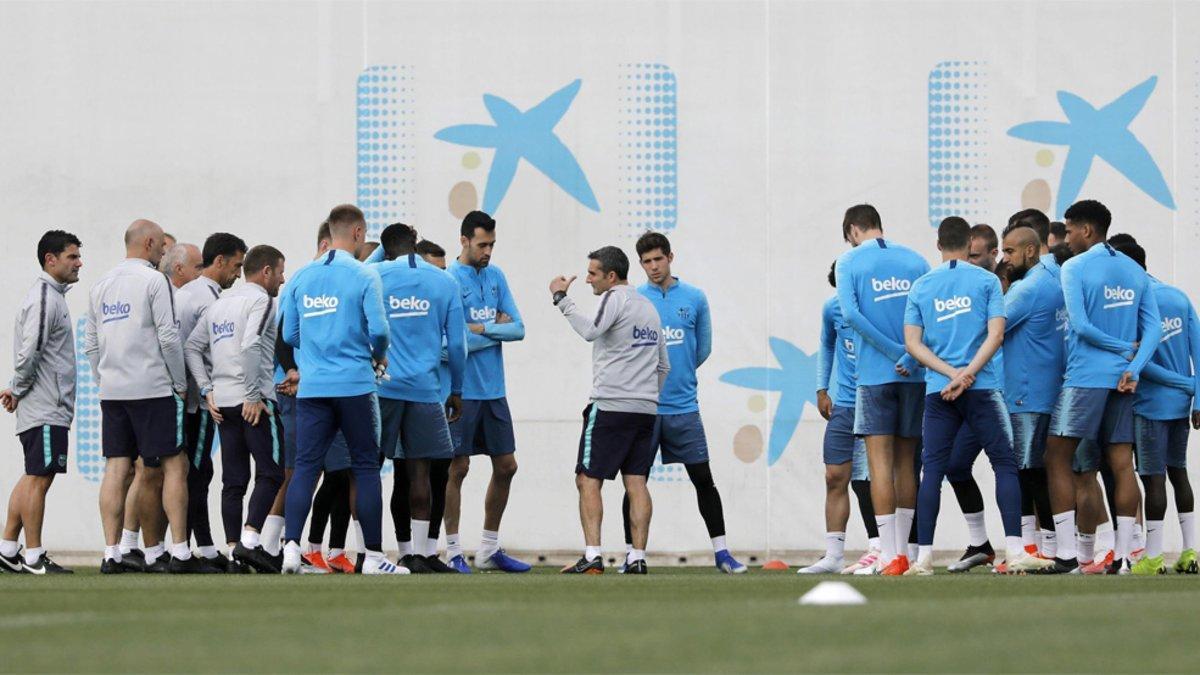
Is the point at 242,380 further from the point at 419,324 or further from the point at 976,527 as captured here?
the point at 976,527

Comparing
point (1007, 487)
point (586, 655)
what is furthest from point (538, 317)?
point (586, 655)

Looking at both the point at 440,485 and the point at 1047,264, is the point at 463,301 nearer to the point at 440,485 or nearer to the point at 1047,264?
the point at 440,485

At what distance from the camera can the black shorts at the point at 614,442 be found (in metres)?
10.2

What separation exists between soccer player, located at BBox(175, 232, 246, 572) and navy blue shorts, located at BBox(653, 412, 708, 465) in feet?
7.69

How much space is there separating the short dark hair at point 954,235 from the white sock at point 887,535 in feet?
4.26

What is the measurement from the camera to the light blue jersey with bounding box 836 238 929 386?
968 cm

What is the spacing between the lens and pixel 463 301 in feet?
35.8

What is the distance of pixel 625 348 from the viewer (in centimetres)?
1021

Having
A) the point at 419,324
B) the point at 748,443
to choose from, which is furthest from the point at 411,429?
the point at 748,443

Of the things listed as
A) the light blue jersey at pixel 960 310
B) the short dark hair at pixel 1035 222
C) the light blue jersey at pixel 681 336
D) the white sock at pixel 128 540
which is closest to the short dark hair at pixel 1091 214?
the short dark hair at pixel 1035 222

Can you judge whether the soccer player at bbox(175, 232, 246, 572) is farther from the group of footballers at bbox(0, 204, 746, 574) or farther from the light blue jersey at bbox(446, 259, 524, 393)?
the light blue jersey at bbox(446, 259, 524, 393)

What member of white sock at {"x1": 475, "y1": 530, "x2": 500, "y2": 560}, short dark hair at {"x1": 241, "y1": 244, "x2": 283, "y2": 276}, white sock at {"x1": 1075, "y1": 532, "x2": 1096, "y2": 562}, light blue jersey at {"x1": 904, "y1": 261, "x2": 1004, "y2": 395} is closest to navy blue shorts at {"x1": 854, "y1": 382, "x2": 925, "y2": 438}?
light blue jersey at {"x1": 904, "y1": 261, "x2": 1004, "y2": 395}

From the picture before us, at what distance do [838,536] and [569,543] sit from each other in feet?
6.99

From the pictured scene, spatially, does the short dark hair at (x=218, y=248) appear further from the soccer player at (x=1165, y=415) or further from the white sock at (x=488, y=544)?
the soccer player at (x=1165, y=415)
